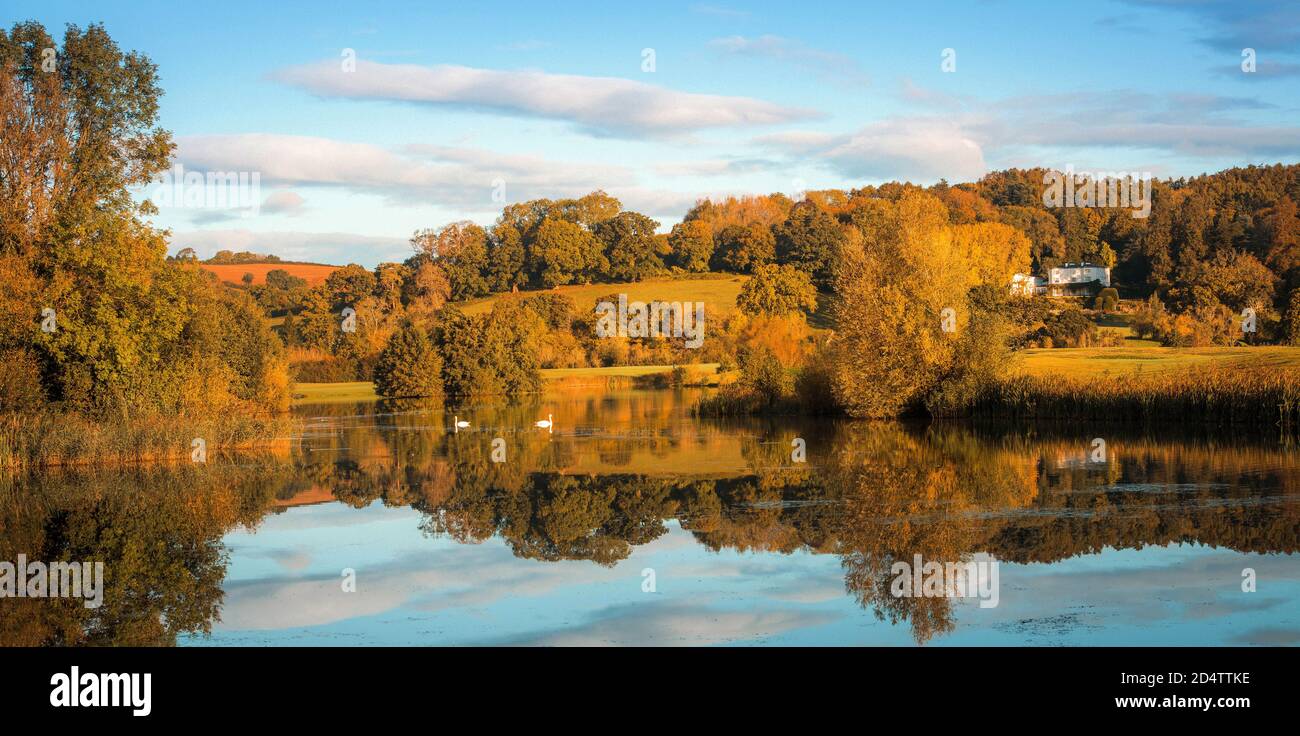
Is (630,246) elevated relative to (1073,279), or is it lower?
elevated

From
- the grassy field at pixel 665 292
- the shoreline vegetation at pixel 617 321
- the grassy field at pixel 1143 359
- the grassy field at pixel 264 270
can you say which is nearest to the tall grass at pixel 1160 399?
the shoreline vegetation at pixel 617 321

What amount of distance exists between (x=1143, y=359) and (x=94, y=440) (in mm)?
40650

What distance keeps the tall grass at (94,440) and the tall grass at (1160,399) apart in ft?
76.2

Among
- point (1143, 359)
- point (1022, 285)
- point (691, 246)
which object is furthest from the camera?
point (691, 246)

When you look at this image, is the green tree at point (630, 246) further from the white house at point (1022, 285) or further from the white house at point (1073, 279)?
the white house at point (1022, 285)

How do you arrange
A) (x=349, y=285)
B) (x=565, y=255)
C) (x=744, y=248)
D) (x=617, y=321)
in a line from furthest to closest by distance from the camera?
(x=744, y=248) < (x=565, y=255) < (x=349, y=285) < (x=617, y=321)

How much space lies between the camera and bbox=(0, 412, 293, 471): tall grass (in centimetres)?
2591

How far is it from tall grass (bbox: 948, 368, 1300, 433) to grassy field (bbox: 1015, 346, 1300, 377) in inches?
69.5

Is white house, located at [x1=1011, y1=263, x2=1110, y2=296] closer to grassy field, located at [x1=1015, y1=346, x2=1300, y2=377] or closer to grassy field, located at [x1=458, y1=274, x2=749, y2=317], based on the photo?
grassy field, located at [x1=458, y1=274, x2=749, y2=317]

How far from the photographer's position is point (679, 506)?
762 inches

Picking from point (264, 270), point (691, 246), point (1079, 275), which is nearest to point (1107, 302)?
point (1079, 275)

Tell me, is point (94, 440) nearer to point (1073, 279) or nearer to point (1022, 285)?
point (1022, 285)

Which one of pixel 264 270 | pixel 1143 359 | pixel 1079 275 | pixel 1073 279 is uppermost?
pixel 264 270
